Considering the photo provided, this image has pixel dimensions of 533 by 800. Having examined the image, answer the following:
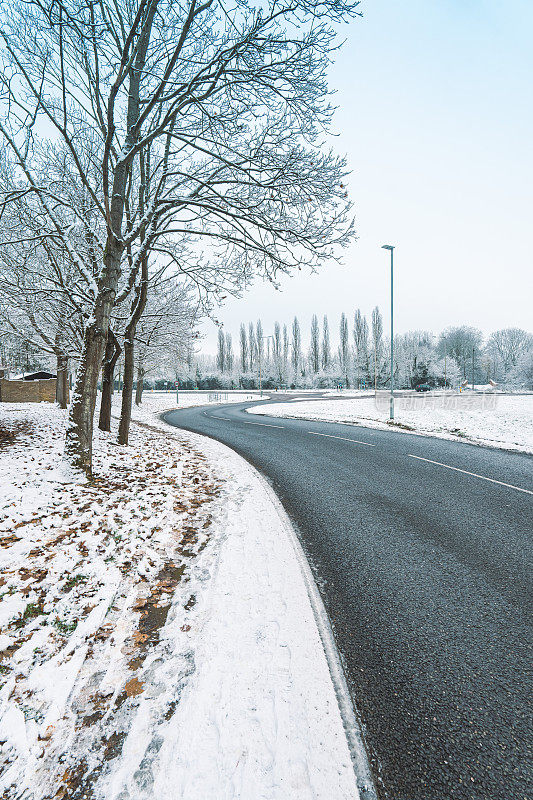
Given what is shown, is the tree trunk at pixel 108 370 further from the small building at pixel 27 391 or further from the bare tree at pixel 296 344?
the bare tree at pixel 296 344

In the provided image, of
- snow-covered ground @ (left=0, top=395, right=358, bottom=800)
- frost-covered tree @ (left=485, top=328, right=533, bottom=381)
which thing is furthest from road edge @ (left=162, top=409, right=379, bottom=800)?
frost-covered tree @ (left=485, top=328, right=533, bottom=381)

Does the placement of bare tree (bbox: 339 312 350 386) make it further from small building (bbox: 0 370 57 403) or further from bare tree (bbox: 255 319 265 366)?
small building (bbox: 0 370 57 403)

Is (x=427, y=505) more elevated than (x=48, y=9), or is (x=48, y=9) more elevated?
(x=48, y=9)

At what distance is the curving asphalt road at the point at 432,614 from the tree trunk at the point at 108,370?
576 cm

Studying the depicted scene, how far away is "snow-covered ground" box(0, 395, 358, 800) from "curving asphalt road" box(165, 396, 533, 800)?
31cm

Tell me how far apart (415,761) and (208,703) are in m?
1.17

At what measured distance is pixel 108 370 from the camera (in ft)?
33.5

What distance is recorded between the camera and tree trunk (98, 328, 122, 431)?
372 inches

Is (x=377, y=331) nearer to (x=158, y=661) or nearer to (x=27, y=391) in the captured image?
(x=27, y=391)

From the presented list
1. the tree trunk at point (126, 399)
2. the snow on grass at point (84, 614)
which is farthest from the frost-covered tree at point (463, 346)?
the snow on grass at point (84, 614)

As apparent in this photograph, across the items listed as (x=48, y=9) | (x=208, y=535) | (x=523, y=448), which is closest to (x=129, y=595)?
(x=208, y=535)

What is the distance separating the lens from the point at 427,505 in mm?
5664

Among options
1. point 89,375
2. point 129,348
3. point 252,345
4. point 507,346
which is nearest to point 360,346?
point 252,345

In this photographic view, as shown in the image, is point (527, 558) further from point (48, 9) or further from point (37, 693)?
point (48, 9)
